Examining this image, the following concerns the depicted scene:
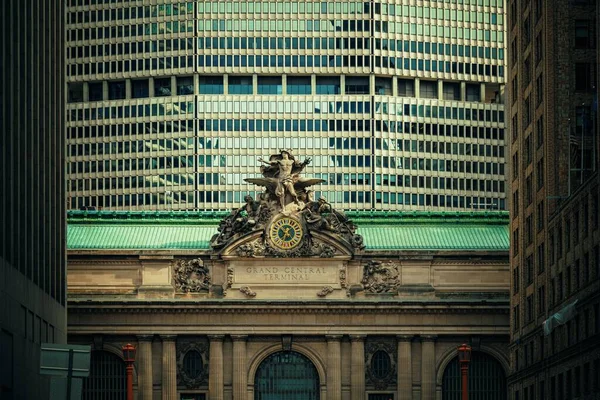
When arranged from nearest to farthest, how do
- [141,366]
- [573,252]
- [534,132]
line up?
1. [573,252]
2. [534,132]
3. [141,366]

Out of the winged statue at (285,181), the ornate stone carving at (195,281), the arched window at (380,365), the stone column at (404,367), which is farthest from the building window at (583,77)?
the ornate stone carving at (195,281)

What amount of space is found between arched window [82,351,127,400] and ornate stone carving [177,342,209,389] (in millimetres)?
4865

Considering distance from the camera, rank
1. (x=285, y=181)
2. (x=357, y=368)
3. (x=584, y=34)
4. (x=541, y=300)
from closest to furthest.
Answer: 1. (x=584, y=34)
2. (x=541, y=300)
3. (x=285, y=181)
4. (x=357, y=368)

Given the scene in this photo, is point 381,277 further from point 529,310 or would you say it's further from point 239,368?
point 529,310

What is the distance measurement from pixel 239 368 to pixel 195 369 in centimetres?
385

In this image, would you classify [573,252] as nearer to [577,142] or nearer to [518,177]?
[577,142]

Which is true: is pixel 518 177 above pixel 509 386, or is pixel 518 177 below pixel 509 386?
above

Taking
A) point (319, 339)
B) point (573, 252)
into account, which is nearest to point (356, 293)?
point (319, 339)

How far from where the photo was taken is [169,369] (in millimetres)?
194500

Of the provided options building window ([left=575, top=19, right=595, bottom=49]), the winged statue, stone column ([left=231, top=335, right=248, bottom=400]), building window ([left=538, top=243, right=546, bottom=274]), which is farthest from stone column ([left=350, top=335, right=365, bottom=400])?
building window ([left=575, top=19, right=595, bottom=49])

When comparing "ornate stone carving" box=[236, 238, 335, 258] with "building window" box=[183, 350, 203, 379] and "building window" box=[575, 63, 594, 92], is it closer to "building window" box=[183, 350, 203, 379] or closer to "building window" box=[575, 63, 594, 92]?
"building window" box=[183, 350, 203, 379]

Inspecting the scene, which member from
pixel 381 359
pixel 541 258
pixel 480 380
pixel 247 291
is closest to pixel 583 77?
pixel 541 258

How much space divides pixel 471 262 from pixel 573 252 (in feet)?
172

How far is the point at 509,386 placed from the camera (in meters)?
178
